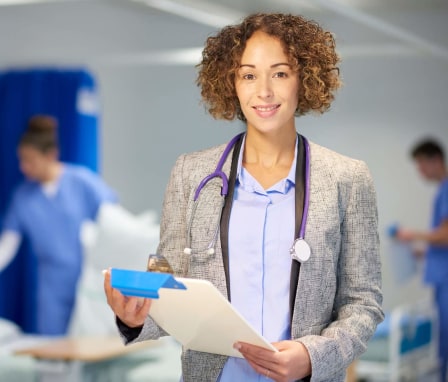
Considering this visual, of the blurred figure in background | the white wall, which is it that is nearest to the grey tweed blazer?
the blurred figure in background

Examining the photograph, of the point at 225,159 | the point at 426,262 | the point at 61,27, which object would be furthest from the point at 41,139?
the point at 225,159

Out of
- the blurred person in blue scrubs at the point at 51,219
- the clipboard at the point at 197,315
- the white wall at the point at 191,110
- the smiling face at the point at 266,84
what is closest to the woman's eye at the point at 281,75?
the smiling face at the point at 266,84

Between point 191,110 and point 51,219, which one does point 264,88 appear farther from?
point 191,110

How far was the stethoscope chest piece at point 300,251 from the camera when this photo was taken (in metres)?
1.72

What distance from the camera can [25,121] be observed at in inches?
247

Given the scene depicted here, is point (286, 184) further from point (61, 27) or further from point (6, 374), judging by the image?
point (61, 27)

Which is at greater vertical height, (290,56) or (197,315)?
(290,56)

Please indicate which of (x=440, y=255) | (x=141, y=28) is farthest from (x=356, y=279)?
(x=141, y=28)

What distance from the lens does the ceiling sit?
6.53 meters

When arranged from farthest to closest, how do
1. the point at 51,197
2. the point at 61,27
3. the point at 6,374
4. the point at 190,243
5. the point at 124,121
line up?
1. the point at 124,121
2. the point at 61,27
3. the point at 51,197
4. the point at 6,374
5. the point at 190,243

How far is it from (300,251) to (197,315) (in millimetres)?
223

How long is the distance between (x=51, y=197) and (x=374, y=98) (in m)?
3.04

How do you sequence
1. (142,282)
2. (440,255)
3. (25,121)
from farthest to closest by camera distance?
1. (25,121)
2. (440,255)
3. (142,282)

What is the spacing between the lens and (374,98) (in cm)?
763
